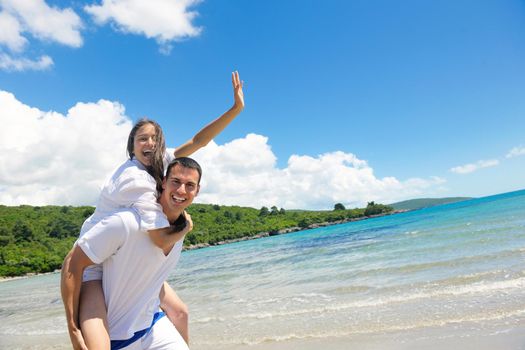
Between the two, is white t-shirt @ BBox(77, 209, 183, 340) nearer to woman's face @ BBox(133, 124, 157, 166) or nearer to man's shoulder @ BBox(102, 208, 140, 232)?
man's shoulder @ BBox(102, 208, 140, 232)

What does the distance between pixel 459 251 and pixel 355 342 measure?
8977mm

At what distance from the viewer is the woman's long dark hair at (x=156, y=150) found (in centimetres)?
269

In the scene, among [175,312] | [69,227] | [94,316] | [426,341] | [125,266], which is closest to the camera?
[94,316]

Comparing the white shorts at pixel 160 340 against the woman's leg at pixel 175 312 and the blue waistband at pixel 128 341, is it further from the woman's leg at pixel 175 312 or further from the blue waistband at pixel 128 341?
the woman's leg at pixel 175 312

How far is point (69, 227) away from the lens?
70.6 meters

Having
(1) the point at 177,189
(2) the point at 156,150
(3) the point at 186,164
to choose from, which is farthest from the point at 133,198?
(2) the point at 156,150

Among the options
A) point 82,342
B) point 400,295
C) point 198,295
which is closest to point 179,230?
point 82,342

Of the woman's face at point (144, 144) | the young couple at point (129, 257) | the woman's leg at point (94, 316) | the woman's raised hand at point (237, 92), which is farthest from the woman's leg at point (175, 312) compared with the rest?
the woman's raised hand at point (237, 92)

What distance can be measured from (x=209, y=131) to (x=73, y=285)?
1714mm

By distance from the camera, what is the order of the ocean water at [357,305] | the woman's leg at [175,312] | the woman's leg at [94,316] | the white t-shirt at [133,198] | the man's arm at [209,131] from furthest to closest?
1. the ocean water at [357,305]
2. the man's arm at [209,131]
3. the woman's leg at [175,312]
4. the white t-shirt at [133,198]
5. the woman's leg at [94,316]

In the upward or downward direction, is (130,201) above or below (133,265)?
above

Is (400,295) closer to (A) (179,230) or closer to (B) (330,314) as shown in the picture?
(B) (330,314)

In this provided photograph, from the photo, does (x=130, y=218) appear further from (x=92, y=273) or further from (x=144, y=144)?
(x=144, y=144)

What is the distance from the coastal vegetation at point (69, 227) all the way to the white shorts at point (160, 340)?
182 feet
